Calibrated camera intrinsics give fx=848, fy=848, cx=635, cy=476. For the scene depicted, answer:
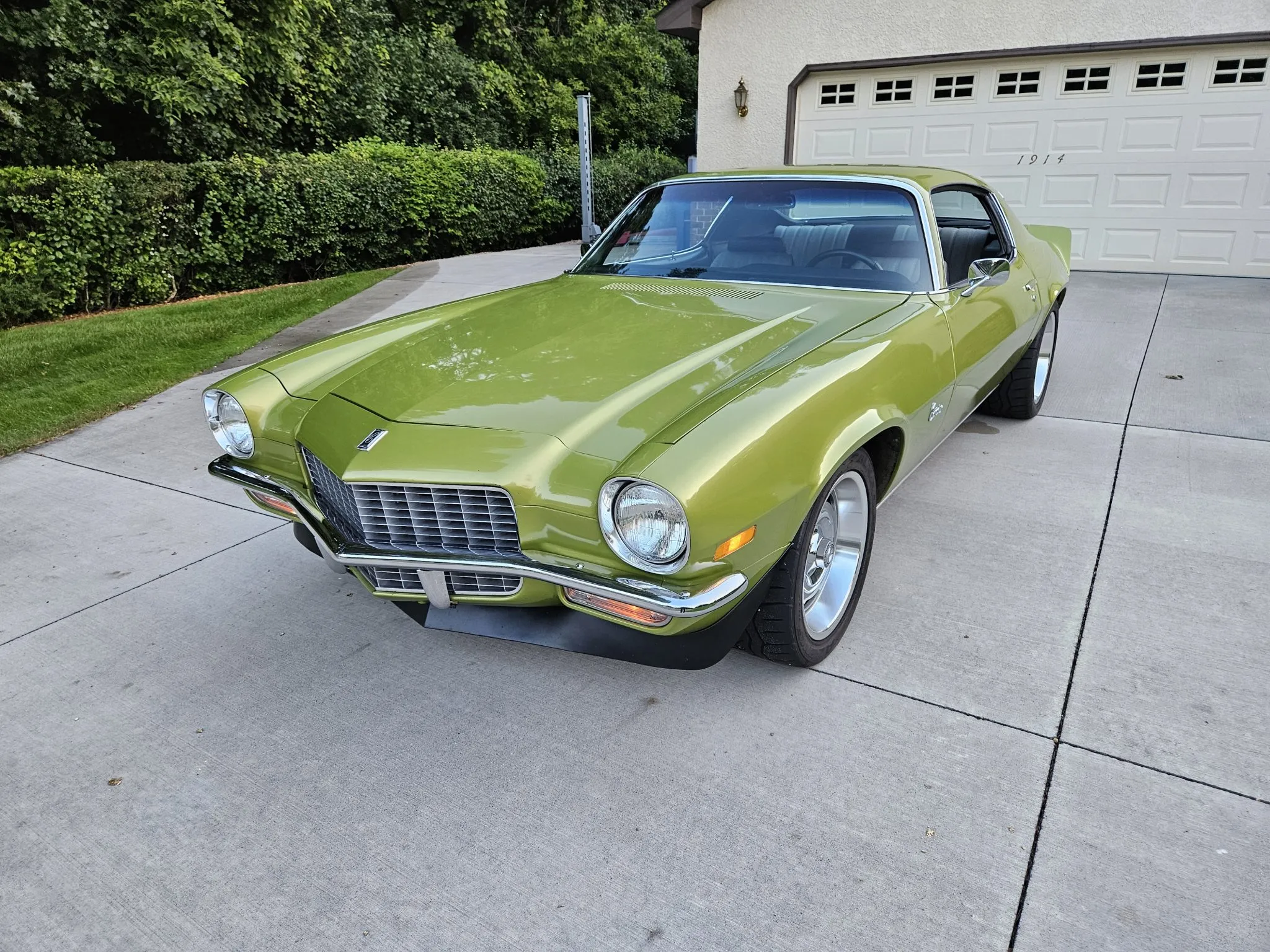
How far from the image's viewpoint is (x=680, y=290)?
3.44 metres

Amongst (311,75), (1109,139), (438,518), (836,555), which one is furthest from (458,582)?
(311,75)

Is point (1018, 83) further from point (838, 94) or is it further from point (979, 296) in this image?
point (979, 296)

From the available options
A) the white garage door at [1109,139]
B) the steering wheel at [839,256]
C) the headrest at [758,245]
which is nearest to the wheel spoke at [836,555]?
the steering wheel at [839,256]

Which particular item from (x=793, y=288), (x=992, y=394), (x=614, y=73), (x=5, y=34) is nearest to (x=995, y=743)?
(x=793, y=288)

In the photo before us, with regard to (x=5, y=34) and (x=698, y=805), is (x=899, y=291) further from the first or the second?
(x=5, y=34)

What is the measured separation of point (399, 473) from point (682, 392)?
80 centimetres

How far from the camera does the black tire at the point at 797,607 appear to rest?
2.34m

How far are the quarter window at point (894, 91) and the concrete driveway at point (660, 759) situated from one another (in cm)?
822

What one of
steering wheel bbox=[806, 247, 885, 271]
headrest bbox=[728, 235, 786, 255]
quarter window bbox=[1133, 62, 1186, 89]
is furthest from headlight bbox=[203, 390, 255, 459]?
quarter window bbox=[1133, 62, 1186, 89]

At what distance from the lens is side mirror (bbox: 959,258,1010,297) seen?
3.44 metres

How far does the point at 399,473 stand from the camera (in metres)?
2.25

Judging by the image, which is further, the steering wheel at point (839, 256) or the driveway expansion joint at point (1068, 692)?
the steering wheel at point (839, 256)

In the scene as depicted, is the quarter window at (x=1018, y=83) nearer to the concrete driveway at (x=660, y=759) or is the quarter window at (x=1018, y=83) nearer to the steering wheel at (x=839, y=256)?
the concrete driveway at (x=660, y=759)

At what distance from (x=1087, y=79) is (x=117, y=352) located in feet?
33.9
